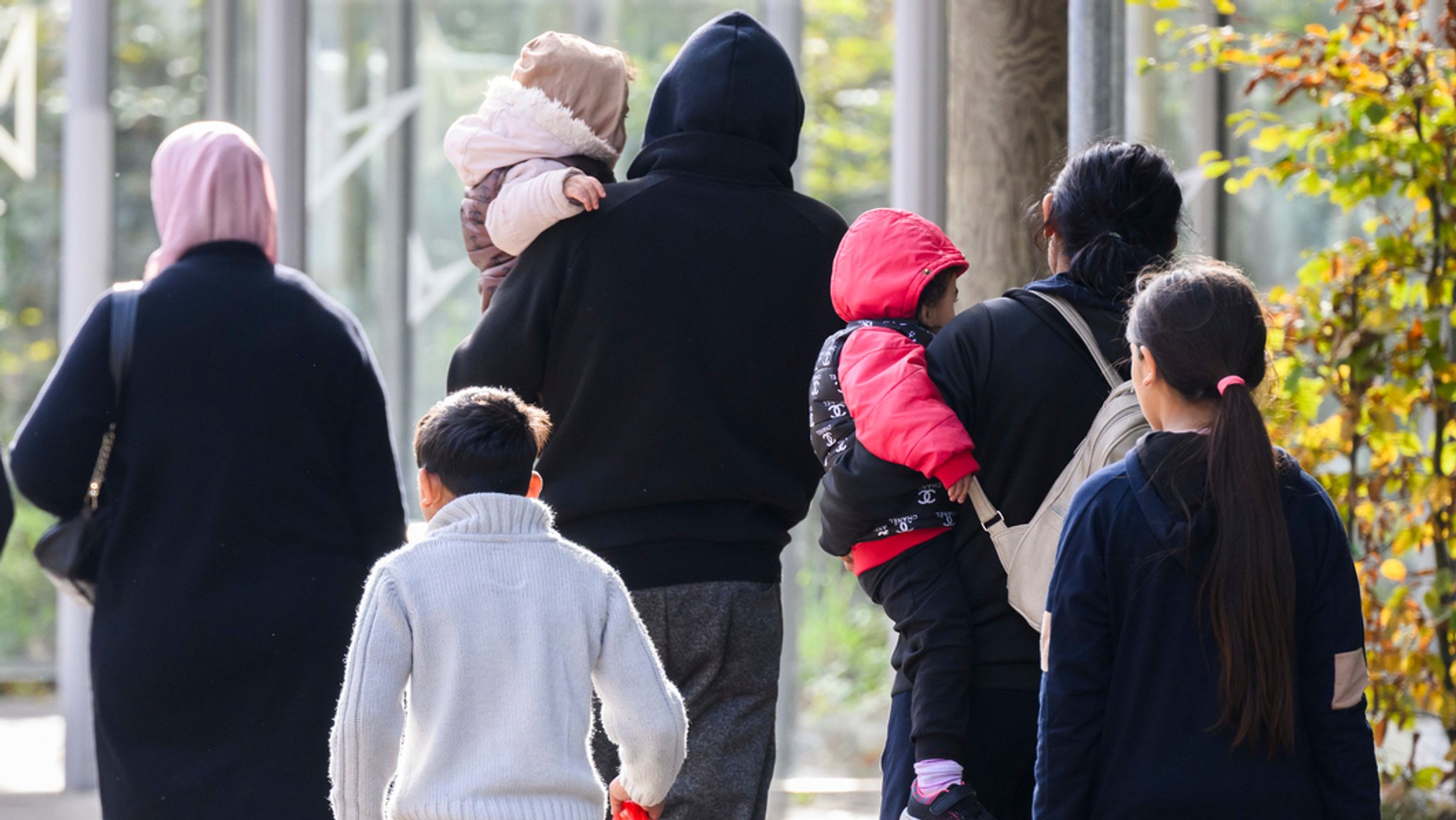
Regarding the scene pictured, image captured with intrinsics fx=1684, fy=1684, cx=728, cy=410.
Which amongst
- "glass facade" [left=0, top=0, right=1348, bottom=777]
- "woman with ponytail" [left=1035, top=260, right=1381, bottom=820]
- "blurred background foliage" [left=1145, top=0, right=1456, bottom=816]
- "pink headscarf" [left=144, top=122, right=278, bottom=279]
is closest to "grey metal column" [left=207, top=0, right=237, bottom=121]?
"glass facade" [left=0, top=0, right=1348, bottom=777]

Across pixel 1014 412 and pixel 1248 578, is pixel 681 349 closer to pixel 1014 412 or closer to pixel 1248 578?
pixel 1014 412

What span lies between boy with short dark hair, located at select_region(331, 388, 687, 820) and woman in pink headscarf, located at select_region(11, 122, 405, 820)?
95cm

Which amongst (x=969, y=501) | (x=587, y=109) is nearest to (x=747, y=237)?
(x=587, y=109)

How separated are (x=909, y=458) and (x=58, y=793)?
4.31m

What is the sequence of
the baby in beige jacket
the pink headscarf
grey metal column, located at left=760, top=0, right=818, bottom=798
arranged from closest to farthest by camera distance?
the baby in beige jacket, the pink headscarf, grey metal column, located at left=760, top=0, right=818, bottom=798

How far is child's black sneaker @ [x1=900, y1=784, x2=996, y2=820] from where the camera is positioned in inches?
91.1

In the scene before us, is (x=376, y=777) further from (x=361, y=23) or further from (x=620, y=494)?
(x=361, y=23)

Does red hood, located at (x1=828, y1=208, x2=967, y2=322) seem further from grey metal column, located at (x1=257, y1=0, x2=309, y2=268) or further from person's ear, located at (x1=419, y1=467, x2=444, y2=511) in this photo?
grey metal column, located at (x1=257, y1=0, x2=309, y2=268)

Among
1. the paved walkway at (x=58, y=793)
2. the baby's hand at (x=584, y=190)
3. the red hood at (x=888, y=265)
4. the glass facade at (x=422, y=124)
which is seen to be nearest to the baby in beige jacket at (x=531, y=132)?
the baby's hand at (x=584, y=190)

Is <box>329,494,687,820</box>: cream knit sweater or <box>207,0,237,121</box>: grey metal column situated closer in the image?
<box>329,494,687,820</box>: cream knit sweater

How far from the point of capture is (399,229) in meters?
6.29

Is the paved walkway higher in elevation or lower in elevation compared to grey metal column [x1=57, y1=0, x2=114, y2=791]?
lower

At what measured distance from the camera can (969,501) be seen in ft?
8.17

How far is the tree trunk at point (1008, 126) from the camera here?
3895mm
